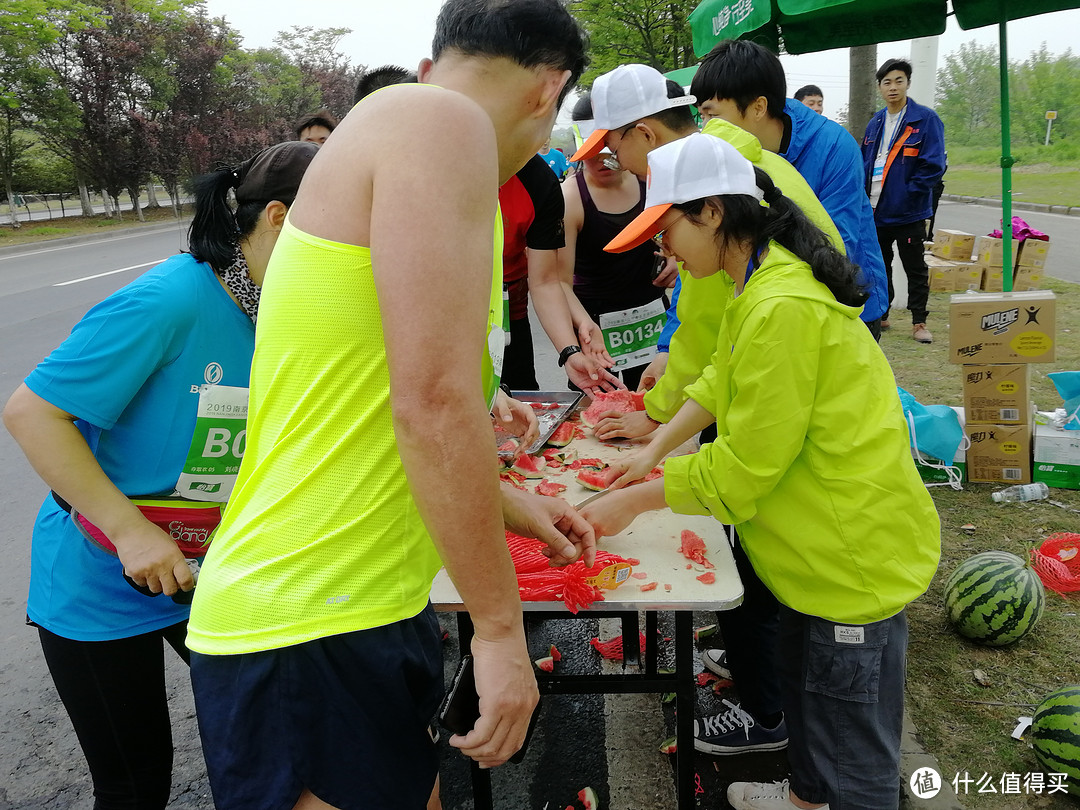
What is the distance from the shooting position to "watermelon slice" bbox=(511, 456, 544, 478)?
2.40 metres

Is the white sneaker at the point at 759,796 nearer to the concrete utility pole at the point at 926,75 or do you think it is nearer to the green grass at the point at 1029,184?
the concrete utility pole at the point at 926,75

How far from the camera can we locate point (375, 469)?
106 cm

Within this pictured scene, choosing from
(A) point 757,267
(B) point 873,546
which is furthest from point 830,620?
(A) point 757,267

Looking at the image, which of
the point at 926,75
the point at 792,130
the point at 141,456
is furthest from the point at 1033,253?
the point at 141,456

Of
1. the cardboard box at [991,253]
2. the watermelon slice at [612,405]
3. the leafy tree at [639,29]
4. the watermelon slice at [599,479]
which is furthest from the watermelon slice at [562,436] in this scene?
the leafy tree at [639,29]

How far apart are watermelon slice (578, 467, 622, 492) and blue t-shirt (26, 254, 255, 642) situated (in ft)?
3.23

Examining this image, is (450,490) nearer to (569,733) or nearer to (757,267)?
(757,267)

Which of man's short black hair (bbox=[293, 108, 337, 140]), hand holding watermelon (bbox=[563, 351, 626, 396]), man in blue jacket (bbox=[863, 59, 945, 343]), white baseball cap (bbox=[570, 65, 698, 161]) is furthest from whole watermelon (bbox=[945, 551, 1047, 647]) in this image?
man in blue jacket (bbox=[863, 59, 945, 343])

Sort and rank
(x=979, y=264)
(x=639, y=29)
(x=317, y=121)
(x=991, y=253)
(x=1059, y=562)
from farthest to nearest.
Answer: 1. (x=639, y=29)
2. (x=979, y=264)
3. (x=991, y=253)
4. (x=317, y=121)
5. (x=1059, y=562)

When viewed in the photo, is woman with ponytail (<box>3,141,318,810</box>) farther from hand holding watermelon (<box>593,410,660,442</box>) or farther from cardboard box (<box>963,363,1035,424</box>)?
cardboard box (<box>963,363,1035,424</box>)

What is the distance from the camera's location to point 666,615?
3.60 metres

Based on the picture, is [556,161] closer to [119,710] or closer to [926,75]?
[926,75]

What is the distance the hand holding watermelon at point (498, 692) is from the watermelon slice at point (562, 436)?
1557mm

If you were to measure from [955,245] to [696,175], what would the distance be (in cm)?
1003
